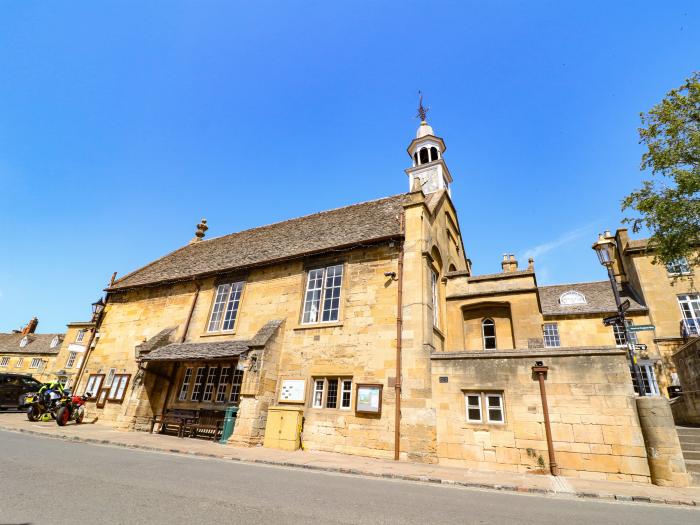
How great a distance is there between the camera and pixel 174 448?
1027 centimetres

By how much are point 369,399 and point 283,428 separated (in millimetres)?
3205

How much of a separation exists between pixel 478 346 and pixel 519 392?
5.45 meters

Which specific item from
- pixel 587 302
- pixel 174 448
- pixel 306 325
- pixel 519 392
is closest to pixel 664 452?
pixel 519 392

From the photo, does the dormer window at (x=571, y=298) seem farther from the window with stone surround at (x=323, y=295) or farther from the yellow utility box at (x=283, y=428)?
the yellow utility box at (x=283, y=428)

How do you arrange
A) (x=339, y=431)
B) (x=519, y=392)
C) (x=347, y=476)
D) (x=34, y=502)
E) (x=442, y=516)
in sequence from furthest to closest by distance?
(x=339, y=431) → (x=519, y=392) → (x=347, y=476) → (x=442, y=516) → (x=34, y=502)

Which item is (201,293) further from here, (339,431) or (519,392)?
(519,392)

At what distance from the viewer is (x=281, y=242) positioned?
59.1 ft

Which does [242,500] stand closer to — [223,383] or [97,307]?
[223,383]

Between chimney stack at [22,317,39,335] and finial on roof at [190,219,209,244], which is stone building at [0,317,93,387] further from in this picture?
finial on roof at [190,219,209,244]

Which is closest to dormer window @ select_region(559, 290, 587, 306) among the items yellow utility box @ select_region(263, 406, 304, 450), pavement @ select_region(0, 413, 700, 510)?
pavement @ select_region(0, 413, 700, 510)

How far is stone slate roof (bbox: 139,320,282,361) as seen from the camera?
13.0 m

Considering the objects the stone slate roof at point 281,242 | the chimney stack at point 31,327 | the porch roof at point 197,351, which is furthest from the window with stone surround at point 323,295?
the chimney stack at point 31,327

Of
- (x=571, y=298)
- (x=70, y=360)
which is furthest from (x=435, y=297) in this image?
(x=70, y=360)

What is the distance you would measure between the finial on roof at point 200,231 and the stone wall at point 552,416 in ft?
72.7
